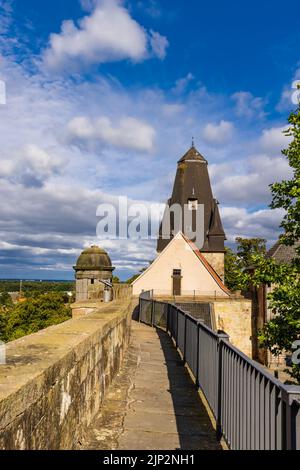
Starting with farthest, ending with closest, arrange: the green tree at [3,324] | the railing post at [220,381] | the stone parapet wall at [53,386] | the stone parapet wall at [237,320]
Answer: the green tree at [3,324]
the stone parapet wall at [237,320]
the railing post at [220,381]
the stone parapet wall at [53,386]

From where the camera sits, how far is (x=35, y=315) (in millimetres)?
34938

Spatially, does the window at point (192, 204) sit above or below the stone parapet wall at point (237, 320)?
above

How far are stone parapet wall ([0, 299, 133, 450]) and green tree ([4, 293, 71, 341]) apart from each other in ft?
98.9

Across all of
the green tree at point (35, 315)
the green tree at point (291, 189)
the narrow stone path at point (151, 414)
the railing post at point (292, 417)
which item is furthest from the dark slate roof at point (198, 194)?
the railing post at point (292, 417)

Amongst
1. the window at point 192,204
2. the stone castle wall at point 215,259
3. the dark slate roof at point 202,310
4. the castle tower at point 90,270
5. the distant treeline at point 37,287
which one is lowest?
the distant treeline at point 37,287

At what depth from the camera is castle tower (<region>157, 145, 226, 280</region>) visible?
45625 mm

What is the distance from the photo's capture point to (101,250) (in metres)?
23.1

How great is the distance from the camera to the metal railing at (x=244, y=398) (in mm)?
2553

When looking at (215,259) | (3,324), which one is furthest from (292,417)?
(215,259)

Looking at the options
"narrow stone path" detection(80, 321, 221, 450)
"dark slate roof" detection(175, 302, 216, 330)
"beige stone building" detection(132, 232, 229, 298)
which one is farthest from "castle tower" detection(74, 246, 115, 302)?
"beige stone building" detection(132, 232, 229, 298)

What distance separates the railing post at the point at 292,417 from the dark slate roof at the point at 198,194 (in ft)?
140

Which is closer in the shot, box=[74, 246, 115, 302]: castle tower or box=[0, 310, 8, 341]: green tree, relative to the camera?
box=[74, 246, 115, 302]: castle tower

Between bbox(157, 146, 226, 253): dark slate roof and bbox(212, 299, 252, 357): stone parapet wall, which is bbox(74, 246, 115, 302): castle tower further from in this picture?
bbox(157, 146, 226, 253): dark slate roof

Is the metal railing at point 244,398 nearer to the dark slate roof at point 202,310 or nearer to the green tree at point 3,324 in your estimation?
the dark slate roof at point 202,310
